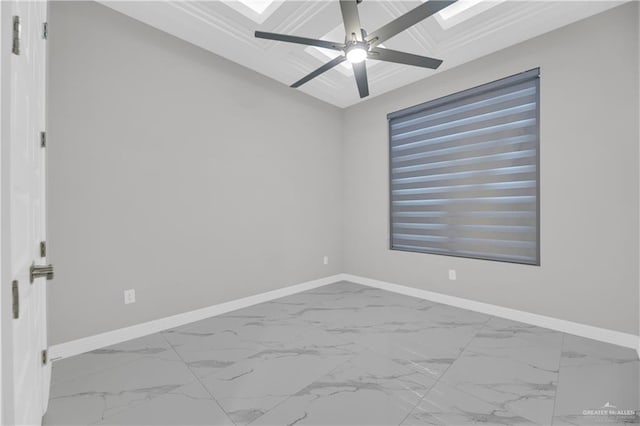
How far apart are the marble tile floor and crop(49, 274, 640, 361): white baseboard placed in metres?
0.10

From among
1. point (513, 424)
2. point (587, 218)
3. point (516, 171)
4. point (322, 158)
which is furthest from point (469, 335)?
point (322, 158)

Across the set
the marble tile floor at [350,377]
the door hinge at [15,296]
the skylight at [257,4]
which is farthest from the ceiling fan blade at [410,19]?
the marble tile floor at [350,377]

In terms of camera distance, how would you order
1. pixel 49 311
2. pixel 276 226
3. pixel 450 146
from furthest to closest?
1. pixel 276 226
2. pixel 450 146
3. pixel 49 311

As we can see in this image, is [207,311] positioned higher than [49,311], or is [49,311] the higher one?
[49,311]

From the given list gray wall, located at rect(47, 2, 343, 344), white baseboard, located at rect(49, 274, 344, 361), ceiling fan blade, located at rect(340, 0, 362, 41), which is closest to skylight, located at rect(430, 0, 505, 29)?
ceiling fan blade, located at rect(340, 0, 362, 41)

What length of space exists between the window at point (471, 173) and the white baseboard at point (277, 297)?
55 centimetres

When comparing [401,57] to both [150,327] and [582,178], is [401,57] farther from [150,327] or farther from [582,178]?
[150,327]

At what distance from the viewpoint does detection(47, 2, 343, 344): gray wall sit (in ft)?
7.14

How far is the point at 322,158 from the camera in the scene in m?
4.28

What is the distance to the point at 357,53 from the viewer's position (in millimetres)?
2066

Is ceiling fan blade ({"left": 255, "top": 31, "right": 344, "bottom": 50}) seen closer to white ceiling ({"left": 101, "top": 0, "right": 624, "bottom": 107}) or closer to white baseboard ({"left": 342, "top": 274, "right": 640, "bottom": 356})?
white ceiling ({"left": 101, "top": 0, "right": 624, "bottom": 107})

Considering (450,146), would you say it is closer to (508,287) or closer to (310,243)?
(508,287)

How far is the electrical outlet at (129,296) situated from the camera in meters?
2.43

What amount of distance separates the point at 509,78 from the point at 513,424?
3082 mm
